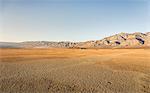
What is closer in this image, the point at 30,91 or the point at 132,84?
the point at 30,91

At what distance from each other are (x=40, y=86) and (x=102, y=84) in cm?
435

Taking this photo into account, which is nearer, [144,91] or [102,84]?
[144,91]

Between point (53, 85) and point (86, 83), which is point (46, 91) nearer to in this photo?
point (53, 85)

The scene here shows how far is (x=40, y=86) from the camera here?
1155 cm

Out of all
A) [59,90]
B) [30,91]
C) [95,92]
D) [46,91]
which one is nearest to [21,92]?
[30,91]

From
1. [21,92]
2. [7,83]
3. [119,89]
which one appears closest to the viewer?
[21,92]

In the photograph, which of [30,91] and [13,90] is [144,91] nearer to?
[30,91]

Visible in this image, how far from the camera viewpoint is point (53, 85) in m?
12.0

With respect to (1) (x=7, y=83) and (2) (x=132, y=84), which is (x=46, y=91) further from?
(2) (x=132, y=84)

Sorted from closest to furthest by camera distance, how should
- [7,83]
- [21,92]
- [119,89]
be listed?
[21,92], [119,89], [7,83]

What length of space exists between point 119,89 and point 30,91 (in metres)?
5.58

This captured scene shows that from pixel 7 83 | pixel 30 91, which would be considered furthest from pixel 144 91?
pixel 7 83

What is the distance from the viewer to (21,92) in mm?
10227

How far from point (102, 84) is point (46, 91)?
4.16 metres
